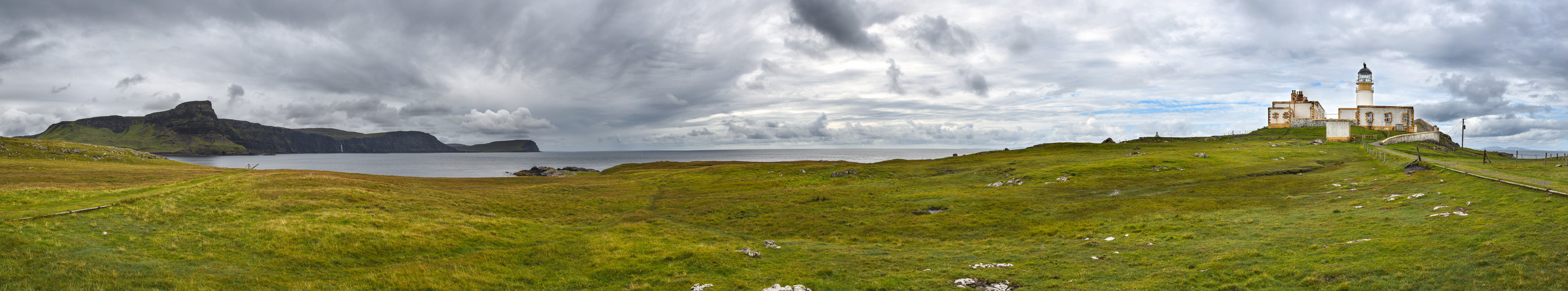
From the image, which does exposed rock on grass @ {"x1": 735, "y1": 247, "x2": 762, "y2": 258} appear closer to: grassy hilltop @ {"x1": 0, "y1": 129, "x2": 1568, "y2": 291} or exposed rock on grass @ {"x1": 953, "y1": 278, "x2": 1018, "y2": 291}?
grassy hilltop @ {"x1": 0, "y1": 129, "x2": 1568, "y2": 291}

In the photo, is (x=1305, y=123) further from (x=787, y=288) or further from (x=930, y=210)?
(x=787, y=288)

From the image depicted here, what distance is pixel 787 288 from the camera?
17141 millimetres

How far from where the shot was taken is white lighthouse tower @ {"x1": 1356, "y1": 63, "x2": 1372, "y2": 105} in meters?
122

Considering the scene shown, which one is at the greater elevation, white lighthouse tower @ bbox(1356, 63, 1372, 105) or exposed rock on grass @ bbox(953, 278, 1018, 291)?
white lighthouse tower @ bbox(1356, 63, 1372, 105)

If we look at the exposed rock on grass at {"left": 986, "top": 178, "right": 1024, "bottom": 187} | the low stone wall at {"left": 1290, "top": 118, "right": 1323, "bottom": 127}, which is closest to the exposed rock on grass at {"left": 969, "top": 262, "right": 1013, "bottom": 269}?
the exposed rock on grass at {"left": 986, "top": 178, "right": 1024, "bottom": 187}

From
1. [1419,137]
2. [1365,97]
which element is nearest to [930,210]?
[1419,137]

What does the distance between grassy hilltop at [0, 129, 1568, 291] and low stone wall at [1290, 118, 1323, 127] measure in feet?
332

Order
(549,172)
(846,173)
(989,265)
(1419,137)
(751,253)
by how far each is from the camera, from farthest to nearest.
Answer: (549,172) < (1419,137) < (846,173) < (751,253) < (989,265)

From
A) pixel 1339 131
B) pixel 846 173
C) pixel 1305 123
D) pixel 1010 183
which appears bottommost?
pixel 1010 183

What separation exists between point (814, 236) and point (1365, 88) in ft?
502

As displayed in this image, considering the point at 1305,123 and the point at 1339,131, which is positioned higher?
the point at 1305,123

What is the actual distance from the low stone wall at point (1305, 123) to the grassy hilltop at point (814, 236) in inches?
3987

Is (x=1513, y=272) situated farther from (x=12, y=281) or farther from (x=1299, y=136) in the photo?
(x=1299, y=136)

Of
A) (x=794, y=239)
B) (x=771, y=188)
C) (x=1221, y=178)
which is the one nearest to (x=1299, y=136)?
(x=1221, y=178)
